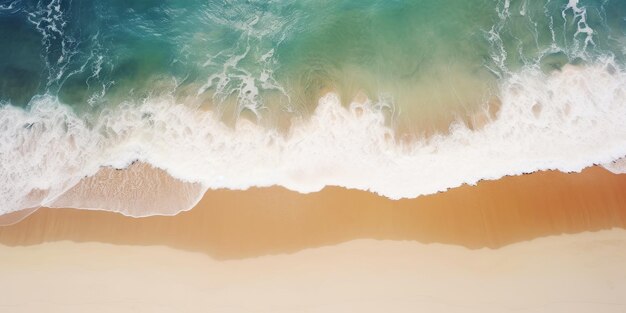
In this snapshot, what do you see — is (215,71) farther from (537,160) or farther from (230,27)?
(537,160)

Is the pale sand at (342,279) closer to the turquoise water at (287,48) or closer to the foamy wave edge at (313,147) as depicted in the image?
Answer: the foamy wave edge at (313,147)

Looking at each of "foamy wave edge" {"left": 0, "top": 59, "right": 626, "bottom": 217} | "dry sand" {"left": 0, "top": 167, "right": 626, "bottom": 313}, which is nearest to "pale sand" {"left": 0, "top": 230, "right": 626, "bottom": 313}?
"dry sand" {"left": 0, "top": 167, "right": 626, "bottom": 313}

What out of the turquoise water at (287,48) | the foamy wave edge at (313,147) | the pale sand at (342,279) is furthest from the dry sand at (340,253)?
the turquoise water at (287,48)

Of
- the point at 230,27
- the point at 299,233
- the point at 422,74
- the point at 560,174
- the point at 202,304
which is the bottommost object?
the point at 202,304

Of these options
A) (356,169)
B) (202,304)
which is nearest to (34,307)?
(202,304)

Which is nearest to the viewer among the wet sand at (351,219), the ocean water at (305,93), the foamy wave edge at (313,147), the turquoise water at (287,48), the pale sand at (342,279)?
the pale sand at (342,279)

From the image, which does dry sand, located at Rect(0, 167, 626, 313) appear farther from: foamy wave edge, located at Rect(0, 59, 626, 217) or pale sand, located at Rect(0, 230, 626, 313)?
foamy wave edge, located at Rect(0, 59, 626, 217)

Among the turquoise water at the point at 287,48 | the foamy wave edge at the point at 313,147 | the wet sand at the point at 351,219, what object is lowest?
the wet sand at the point at 351,219
